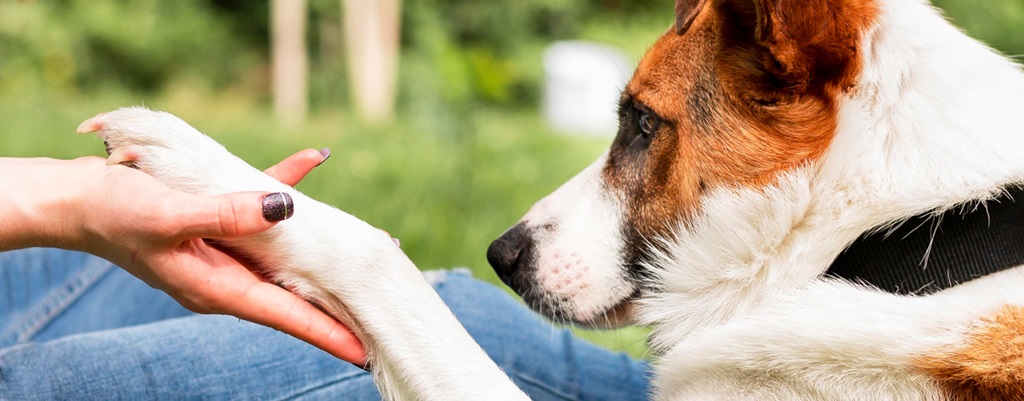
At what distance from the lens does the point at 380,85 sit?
10273 millimetres

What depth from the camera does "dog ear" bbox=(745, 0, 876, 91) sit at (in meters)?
1.73

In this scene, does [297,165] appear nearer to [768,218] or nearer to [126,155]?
[126,155]

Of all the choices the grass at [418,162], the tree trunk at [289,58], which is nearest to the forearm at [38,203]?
the grass at [418,162]

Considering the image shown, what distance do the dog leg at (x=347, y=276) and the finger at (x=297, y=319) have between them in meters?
0.03

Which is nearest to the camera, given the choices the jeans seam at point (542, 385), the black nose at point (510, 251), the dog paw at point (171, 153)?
the dog paw at point (171, 153)

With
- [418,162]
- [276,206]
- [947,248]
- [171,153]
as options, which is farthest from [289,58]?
[947,248]

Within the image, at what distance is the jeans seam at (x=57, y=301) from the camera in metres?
2.25

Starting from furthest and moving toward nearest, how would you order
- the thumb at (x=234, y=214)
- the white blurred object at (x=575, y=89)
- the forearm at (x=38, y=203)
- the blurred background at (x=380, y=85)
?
1. the white blurred object at (x=575, y=89)
2. the blurred background at (x=380, y=85)
3. the forearm at (x=38, y=203)
4. the thumb at (x=234, y=214)

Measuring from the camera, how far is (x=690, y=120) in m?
1.93

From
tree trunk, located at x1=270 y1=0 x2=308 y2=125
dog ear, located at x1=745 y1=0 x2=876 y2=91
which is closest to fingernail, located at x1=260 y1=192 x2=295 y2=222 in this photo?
dog ear, located at x1=745 y1=0 x2=876 y2=91

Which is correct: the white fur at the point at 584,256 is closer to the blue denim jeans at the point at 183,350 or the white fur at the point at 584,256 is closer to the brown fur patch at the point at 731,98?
the brown fur patch at the point at 731,98

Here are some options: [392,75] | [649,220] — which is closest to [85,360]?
[649,220]

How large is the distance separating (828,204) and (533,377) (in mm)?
871

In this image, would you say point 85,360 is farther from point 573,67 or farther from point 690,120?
point 573,67
